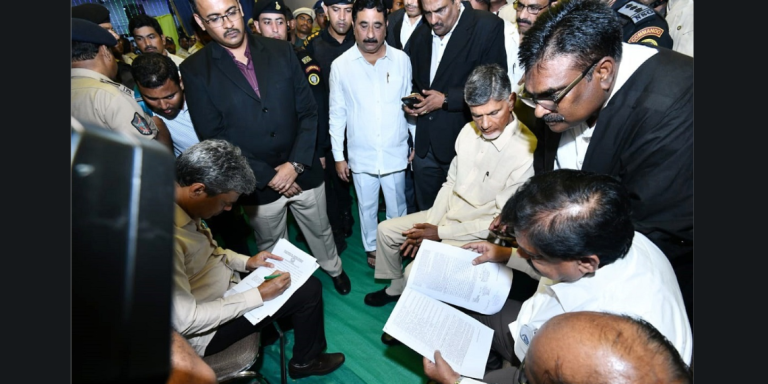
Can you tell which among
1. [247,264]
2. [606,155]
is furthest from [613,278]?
[247,264]

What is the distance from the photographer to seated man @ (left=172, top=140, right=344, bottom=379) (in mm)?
1478

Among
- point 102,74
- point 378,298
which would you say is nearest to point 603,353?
point 102,74

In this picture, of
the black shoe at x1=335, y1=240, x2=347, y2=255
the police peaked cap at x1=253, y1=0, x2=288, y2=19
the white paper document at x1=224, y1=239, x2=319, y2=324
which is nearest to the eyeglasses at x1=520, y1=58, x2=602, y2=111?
the white paper document at x1=224, y1=239, x2=319, y2=324

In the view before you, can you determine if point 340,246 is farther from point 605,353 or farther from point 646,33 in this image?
point 605,353

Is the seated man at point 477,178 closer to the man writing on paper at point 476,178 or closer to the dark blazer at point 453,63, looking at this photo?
the man writing on paper at point 476,178

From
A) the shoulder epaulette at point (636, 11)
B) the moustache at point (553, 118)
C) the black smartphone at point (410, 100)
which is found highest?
the shoulder epaulette at point (636, 11)

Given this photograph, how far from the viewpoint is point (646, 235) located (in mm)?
1380

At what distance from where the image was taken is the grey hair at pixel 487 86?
1.95m

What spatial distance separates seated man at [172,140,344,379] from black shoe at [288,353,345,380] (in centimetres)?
27

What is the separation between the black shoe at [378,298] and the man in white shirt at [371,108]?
499mm

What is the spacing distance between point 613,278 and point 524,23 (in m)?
2.04

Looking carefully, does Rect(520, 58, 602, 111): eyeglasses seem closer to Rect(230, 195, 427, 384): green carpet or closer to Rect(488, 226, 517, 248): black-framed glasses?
Rect(488, 226, 517, 248): black-framed glasses

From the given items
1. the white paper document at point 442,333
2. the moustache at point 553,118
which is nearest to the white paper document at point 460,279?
the white paper document at point 442,333
